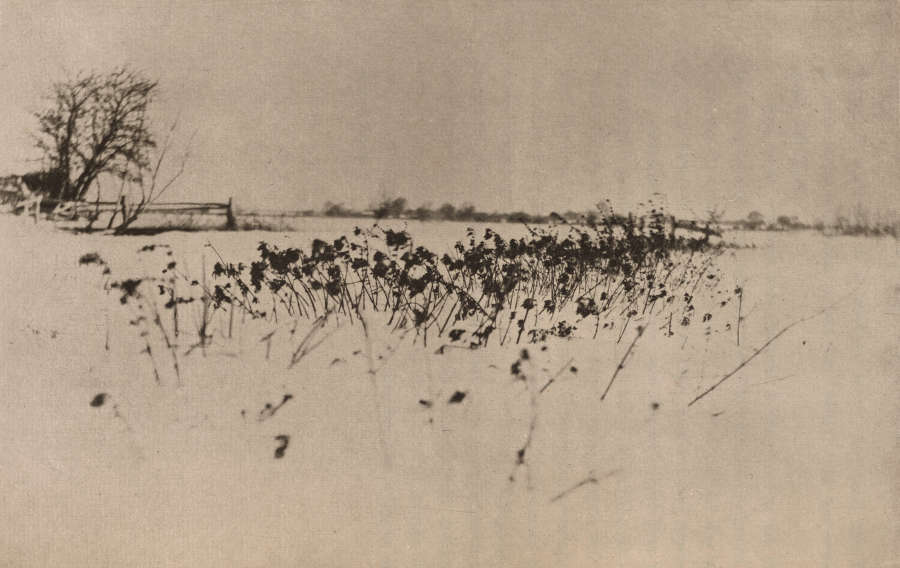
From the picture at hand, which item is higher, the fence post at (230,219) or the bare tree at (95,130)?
the bare tree at (95,130)

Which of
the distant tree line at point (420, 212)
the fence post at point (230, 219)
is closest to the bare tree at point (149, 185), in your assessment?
the fence post at point (230, 219)

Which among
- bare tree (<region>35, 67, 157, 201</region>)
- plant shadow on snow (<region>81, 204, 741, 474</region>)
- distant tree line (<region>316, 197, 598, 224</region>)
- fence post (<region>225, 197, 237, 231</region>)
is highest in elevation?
bare tree (<region>35, 67, 157, 201</region>)

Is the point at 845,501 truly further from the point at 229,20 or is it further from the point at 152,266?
the point at 229,20

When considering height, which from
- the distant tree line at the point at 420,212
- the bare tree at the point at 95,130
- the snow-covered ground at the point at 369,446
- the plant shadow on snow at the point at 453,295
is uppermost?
the bare tree at the point at 95,130

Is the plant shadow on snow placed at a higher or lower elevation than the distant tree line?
lower

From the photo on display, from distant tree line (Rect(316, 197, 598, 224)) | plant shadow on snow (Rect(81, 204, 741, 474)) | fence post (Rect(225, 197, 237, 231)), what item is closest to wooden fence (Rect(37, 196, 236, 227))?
fence post (Rect(225, 197, 237, 231))

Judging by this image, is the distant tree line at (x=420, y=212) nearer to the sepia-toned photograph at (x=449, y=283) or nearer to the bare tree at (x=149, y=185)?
the sepia-toned photograph at (x=449, y=283)

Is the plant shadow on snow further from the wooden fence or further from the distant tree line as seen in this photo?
the wooden fence
